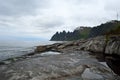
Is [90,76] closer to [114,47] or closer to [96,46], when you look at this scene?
[114,47]

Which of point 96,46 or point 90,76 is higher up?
point 96,46

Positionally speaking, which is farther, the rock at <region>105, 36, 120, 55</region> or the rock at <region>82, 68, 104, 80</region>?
the rock at <region>105, 36, 120, 55</region>

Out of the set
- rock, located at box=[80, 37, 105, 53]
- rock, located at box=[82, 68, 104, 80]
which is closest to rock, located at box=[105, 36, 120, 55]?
rock, located at box=[80, 37, 105, 53]

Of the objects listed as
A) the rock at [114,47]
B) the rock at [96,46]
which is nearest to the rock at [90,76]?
the rock at [114,47]

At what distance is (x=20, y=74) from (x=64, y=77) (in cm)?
380

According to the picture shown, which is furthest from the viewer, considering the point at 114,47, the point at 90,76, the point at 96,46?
the point at 96,46

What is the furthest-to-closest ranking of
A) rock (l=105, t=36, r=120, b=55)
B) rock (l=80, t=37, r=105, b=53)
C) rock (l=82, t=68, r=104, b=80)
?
1. rock (l=80, t=37, r=105, b=53)
2. rock (l=105, t=36, r=120, b=55)
3. rock (l=82, t=68, r=104, b=80)

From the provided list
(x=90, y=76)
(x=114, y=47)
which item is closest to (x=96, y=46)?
(x=114, y=47)

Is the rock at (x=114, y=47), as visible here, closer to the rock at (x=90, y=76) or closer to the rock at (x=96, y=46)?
the rock at (x=96, y=46)

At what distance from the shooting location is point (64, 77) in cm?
1514

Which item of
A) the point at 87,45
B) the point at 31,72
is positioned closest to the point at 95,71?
the point at 31,72

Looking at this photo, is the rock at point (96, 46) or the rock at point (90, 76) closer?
the rock at point (90, 76)

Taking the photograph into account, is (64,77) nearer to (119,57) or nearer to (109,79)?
(109,79)

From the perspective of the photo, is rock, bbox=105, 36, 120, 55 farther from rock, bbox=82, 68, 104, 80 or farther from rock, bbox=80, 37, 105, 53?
rock, bbox=82, 68, 104, 80
